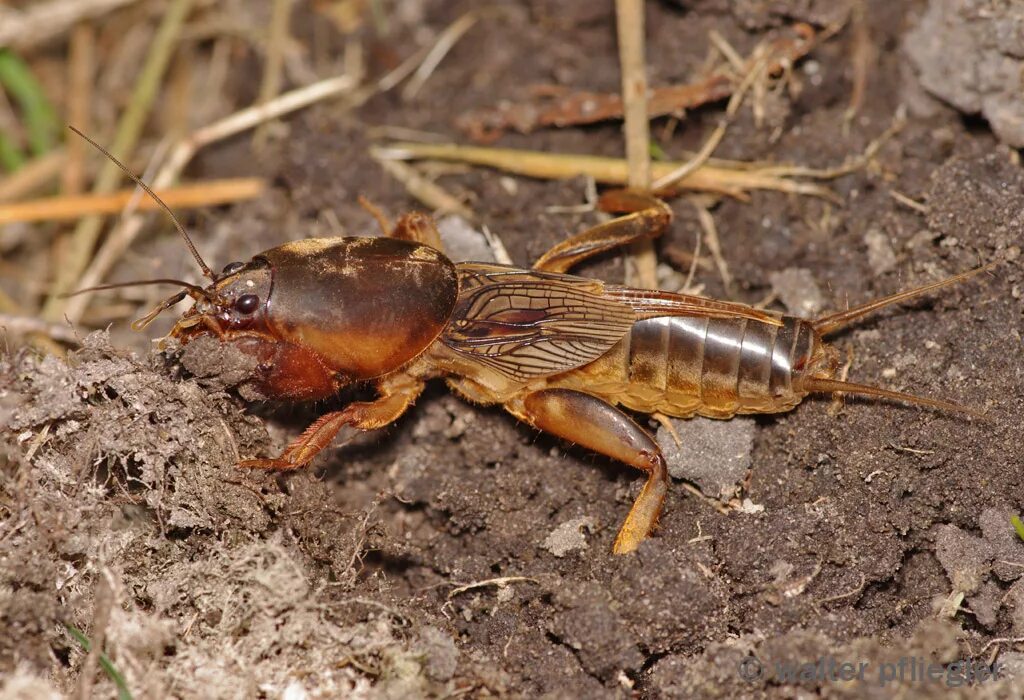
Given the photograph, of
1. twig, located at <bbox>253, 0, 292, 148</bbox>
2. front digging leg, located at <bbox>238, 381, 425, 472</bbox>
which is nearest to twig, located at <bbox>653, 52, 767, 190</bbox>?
front digging leg, located at <bbox>238, 381, 425, 472</bbox>

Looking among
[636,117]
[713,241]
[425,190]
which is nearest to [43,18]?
[425,190]

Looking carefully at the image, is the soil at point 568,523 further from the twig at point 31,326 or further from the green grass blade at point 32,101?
the green grass blade at point 32,101

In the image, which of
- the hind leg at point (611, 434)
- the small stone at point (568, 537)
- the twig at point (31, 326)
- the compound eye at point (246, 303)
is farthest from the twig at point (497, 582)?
the twig at point (31, 326)

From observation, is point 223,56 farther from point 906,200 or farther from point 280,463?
point 906,200

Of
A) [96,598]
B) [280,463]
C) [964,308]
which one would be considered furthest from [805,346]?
[96,598]

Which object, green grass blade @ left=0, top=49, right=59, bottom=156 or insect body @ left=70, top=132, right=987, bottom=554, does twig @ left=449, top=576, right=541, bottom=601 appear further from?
green grass blade @ left=0, top=49, right=59, bottom=156
